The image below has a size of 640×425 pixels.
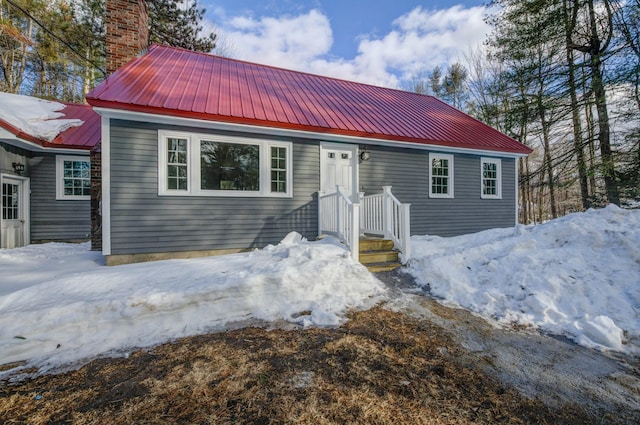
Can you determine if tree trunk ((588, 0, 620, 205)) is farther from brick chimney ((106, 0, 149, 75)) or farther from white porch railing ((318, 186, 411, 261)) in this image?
brick chimney ((106, 0, 149, 75))

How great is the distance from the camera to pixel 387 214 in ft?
20.2

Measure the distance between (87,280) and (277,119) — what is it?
4392 millimetres

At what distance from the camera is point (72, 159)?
832cm

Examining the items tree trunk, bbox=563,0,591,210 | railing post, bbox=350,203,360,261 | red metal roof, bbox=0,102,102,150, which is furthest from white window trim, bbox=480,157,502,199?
red metal roof, bbox=0,102,102,150

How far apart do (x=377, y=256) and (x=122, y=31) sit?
8.19 meters

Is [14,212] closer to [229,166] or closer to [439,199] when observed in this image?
[229,166]

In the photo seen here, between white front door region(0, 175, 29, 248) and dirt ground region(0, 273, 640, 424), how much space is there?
24.1ft

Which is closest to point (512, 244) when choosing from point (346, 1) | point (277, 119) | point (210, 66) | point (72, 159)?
point (277, 119)

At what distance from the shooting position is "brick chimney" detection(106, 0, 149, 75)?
6879 millimetres

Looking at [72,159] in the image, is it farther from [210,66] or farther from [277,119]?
[277,119]

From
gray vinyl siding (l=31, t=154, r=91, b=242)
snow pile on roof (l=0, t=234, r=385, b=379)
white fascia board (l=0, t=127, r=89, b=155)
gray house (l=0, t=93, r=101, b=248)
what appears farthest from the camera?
gray vinyl siding (l=31, t=154, r=91, b=242)

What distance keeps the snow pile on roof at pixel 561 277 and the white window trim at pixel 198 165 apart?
11.5 feet

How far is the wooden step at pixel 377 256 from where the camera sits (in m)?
5.45

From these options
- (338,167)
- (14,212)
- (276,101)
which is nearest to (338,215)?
(338,167)
